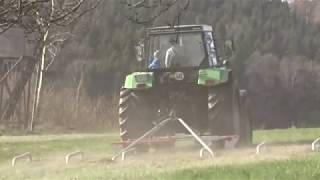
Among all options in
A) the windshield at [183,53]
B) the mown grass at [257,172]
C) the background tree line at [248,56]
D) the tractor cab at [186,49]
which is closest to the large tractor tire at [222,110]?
the tractor cab at [186,49]

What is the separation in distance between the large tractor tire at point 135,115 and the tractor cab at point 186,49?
2.07ft

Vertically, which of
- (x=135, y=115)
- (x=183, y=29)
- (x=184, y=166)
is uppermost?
(x=183, y=29)

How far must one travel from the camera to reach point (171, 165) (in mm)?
9883

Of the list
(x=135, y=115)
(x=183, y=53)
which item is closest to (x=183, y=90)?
(x=183, y=53)

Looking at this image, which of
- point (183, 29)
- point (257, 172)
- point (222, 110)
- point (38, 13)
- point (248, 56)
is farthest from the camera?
point (248, 56)

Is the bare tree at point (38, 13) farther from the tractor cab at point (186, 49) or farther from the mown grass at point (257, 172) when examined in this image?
the tractor cab at point (186, 49)

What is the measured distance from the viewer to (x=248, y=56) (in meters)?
45.6

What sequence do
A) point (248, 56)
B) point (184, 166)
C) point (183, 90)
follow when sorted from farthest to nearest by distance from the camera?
point (248, 56), point (183, 90), point (184, 166)

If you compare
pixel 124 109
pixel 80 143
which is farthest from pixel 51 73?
pixel 124 109

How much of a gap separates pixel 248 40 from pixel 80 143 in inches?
1191

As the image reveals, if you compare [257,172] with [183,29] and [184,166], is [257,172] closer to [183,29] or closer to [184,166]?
[184,166]

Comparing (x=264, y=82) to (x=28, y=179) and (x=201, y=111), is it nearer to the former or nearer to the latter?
(x=201, y=111)

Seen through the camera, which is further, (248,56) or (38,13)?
(248,56)

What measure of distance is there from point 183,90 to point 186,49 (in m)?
0.95
